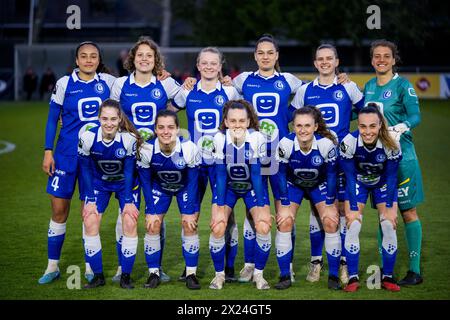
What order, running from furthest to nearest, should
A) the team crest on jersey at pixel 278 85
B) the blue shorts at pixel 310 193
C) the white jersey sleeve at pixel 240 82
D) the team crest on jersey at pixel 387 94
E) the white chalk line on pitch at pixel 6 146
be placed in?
the white chalk line on pitch at pixel 6 146 → the white jersey sleeve at pixel 240 82 → the team crest on jersey at pixel 278 85 → the team crest on jersey at pixel 387 94 → the blue shorts at pixel 310 193

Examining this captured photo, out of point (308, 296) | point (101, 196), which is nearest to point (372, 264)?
point (308, 296)

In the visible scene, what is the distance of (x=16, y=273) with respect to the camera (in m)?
8.09

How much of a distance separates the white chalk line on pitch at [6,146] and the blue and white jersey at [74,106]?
10.8 meters

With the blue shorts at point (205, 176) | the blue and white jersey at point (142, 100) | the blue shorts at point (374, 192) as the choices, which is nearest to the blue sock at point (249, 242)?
the blue shorts at point (205, 176)

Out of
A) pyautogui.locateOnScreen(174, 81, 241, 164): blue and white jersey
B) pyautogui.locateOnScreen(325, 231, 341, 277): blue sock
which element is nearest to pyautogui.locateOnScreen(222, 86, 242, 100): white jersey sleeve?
pyautogui.locateOnScreen(174, 81, 241, 164): blue and white jersey

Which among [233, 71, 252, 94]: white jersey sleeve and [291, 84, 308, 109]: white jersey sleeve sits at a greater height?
[233, 71, 252, 94]: white jersey sleeve

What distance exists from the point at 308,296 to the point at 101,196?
76.4 inches

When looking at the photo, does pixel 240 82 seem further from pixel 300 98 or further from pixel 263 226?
pixel 263 226

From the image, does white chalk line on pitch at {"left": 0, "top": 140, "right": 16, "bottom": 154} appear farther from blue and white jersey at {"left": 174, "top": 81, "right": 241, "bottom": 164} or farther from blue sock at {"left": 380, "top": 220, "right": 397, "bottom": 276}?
blue sock at {"left": 380, "top": 220, "right": 397, "bottom": 276}

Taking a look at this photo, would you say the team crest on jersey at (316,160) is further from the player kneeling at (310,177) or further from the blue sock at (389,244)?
the blue sock at (389,244)

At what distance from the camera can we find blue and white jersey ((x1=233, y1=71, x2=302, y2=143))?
789cm

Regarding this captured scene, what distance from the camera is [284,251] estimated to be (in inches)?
296

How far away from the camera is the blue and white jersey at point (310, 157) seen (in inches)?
292

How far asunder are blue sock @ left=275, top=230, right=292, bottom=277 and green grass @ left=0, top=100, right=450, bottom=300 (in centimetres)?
17
